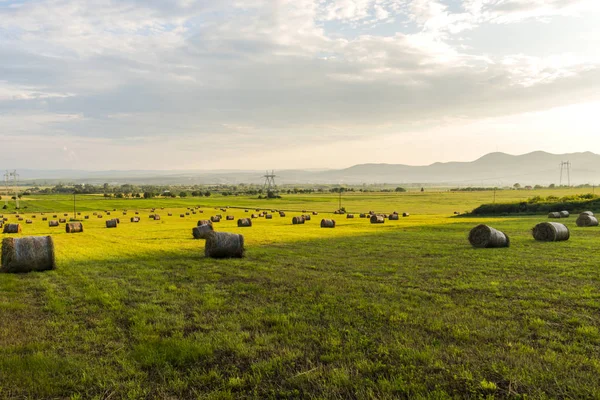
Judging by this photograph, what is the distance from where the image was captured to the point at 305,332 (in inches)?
327

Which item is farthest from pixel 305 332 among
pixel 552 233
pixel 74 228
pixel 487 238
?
pixel 74 228

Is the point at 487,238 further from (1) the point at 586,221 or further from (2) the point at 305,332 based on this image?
(1) the point at 586,221

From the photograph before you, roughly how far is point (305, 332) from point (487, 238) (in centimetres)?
1667

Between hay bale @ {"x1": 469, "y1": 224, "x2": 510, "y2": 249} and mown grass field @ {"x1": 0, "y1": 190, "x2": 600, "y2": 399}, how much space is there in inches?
222

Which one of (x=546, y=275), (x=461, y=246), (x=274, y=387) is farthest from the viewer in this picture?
(x=461, y=246)

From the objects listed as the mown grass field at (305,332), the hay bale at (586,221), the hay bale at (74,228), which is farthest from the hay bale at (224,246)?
the hay bale at (586,221)

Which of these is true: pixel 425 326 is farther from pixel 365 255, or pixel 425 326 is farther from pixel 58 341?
pixel 365 255

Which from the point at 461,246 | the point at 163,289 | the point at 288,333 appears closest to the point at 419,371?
the point at 288,333

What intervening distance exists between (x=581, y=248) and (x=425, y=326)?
1657cm

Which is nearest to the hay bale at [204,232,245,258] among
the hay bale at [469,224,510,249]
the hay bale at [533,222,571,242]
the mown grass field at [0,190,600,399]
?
the mown grass field at [0,190,600,399]

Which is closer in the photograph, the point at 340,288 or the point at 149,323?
the point at 149,323

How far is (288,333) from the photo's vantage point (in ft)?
27.1

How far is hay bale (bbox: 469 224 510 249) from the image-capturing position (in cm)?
2152

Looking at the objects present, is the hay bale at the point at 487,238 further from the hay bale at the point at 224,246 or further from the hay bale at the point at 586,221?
the hay bale at the point at 586,221
